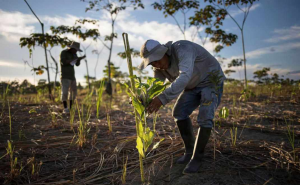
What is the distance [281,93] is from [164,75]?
255 inches

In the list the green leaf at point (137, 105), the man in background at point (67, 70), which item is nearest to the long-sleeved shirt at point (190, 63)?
the green leaf at point (137, 105)

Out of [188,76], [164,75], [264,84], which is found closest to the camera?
[188,76]

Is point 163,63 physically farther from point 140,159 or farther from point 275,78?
point 275,78

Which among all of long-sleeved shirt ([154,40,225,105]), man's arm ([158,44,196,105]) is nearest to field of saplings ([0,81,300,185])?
man's arm ([158,44,196,105])

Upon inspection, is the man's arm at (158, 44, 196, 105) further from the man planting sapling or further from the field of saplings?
the field of saplings

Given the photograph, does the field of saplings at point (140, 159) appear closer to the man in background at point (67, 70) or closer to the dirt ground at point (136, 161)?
the dirt ground at point (136, 161)

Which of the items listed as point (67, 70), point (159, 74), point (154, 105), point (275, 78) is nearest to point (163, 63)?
point (159, 74)

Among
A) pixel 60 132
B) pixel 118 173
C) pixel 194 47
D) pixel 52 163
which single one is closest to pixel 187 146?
pixel 118 173

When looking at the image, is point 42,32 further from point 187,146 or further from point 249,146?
point 249,146

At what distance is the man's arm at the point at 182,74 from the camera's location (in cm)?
151

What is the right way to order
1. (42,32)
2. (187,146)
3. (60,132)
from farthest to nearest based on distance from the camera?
(42,32), (60,132), (187,146)

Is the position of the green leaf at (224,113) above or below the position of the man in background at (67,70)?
below

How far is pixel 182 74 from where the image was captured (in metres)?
1.61

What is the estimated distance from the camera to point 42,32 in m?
6.36
